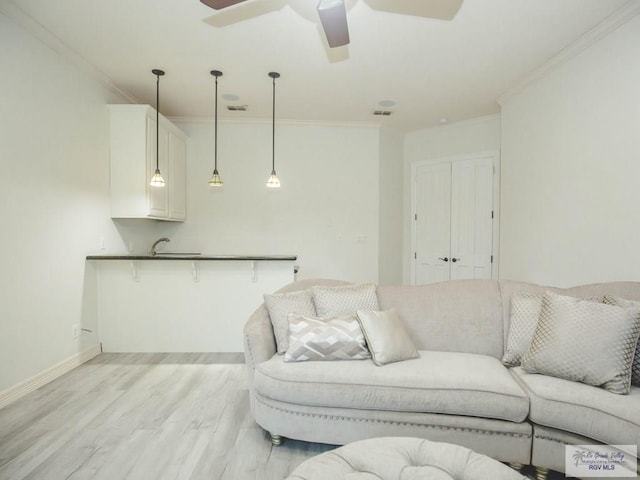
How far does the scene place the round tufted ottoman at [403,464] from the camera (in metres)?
1.13

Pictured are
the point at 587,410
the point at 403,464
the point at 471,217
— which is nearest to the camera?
the point at 403,464

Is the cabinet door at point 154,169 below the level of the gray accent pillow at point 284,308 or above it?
above

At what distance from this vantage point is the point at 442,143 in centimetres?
482

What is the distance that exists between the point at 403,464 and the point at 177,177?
4155 millimetres

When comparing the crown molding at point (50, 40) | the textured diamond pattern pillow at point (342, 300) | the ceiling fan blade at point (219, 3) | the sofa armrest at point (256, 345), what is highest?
the crown molding at point (50, 40)

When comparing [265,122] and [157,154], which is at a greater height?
[265,122]

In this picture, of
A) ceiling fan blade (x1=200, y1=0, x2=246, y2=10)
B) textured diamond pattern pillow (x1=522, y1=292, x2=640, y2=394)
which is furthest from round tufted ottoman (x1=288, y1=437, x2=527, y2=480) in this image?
ceiling fan blade (x1=200, y1=0, x2=246, y2=10)

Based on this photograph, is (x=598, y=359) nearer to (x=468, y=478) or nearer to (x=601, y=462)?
(x=601, y=462)

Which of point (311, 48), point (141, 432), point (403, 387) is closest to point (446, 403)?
point (403, 387)

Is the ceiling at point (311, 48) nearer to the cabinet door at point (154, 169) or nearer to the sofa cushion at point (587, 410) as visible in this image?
the cabinet door at point (154, 169)

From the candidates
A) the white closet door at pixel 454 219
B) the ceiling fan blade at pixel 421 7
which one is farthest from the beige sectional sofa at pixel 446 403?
the white closet door at pixel 454 219

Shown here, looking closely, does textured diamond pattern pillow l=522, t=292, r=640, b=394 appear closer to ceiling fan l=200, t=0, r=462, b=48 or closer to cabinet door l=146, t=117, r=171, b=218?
ceiling fan l=200, t=0, r=462, b=48

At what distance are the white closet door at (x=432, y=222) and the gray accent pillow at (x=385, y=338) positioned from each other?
2.92 meters

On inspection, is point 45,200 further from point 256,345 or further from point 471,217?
point 471,217
